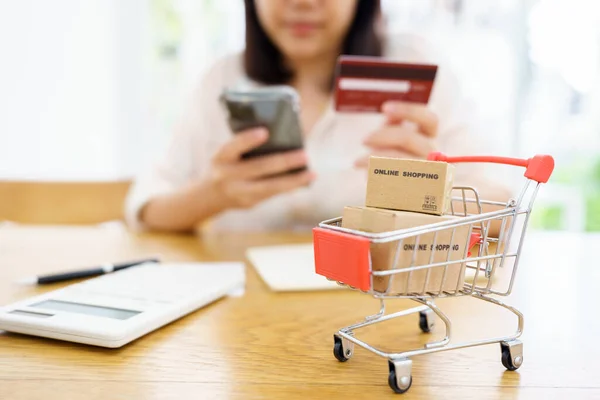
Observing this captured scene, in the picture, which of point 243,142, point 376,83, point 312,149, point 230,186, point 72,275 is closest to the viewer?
point 72,275

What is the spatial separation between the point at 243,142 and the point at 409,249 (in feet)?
2.36

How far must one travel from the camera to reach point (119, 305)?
0.60m

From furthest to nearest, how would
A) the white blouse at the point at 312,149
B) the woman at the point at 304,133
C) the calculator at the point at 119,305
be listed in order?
the white blouse at the point at 312,149 < the woman at the point at 304,133 < the calculator at the point at 119,305

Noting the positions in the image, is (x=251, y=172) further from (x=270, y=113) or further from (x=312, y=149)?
(x=312, y=149)

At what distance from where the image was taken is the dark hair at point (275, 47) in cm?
149

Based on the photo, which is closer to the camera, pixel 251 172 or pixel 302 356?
pixel 302 356

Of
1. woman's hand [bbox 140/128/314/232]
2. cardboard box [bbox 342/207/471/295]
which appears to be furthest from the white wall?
cardboard box [bbox 342/207/471/295]

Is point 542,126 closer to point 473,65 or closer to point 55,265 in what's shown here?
point 473,65

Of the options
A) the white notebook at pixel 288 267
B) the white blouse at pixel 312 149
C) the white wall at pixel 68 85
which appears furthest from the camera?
the white wall at pixel 68 85

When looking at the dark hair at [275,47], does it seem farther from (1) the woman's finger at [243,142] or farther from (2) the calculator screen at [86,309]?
(2) the calculator screen at [86,309]

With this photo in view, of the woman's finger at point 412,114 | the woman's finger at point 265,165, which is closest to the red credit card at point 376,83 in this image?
the woman's finger at point 412,114

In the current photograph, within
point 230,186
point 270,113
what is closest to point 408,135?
point 270,113

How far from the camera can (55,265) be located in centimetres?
93

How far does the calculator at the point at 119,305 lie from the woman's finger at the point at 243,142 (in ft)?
1.18
